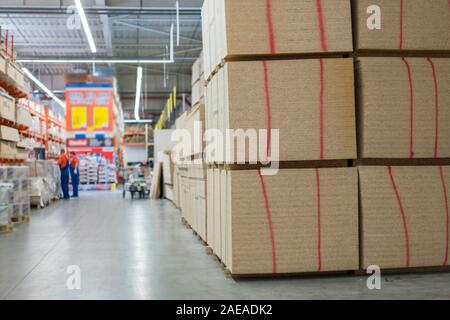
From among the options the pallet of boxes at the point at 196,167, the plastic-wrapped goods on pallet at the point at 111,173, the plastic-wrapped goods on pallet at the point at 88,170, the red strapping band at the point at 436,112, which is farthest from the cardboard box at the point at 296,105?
the plastic-wrapped goods on pallet at the point at 111,173

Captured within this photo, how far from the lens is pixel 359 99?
175 inches

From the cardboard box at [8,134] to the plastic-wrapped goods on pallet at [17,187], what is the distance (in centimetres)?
155

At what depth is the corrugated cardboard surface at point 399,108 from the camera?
4.39m

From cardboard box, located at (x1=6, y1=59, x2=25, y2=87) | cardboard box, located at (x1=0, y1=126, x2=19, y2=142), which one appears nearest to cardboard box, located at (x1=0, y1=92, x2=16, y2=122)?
cardboard box, located at (x1=0, y1=126, x2=19, y2=142)

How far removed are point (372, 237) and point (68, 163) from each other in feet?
44.5

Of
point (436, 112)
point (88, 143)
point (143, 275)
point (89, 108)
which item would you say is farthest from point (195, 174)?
point (89, 108)

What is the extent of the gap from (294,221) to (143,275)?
1490mm

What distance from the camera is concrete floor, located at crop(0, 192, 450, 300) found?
12.6 feet

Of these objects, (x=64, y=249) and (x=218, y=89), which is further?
(x=64, y=249)

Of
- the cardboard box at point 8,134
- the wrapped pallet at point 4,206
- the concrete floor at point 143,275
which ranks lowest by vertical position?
the concrete floor at point 143,275

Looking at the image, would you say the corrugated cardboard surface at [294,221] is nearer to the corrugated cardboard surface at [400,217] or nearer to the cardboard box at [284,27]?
the corrugated cardboard surface at [400,217]

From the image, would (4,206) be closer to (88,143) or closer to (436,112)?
(436,112)

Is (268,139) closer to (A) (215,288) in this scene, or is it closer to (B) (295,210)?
(B) (295,210)
